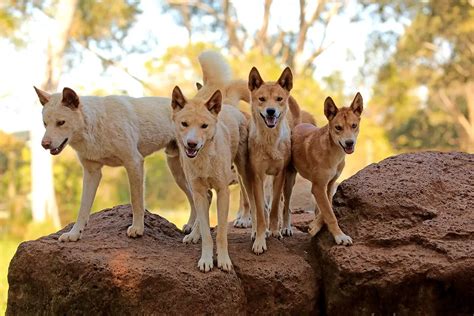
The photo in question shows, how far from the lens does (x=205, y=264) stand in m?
4.92

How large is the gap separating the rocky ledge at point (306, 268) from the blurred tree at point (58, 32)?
32.8 feet

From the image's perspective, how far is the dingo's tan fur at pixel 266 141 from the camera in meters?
5.32

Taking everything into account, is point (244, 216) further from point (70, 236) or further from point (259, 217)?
point (70, 236)

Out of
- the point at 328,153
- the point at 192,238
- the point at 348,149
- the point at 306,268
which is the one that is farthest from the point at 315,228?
the point at 192,238

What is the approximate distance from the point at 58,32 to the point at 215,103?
12295mm

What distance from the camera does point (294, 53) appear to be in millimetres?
21531

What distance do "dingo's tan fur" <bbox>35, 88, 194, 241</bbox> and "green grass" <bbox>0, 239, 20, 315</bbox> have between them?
2852 millimetres

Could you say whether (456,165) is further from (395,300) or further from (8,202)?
(8,202)

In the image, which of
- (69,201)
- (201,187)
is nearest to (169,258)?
(201,187)

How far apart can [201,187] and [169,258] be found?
25.8 inches

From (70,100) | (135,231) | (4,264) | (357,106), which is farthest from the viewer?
(4,264)

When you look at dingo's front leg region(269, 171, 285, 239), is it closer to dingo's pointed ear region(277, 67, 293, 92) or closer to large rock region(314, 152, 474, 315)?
large rock region(314, 152, 474, 315)

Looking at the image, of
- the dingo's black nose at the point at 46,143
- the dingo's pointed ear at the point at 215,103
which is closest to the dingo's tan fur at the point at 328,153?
the dingo's pointed ear at the point at 215,103

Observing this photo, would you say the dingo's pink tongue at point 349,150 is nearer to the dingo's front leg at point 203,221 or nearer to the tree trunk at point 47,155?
the dingo's front leg at point 203,221
